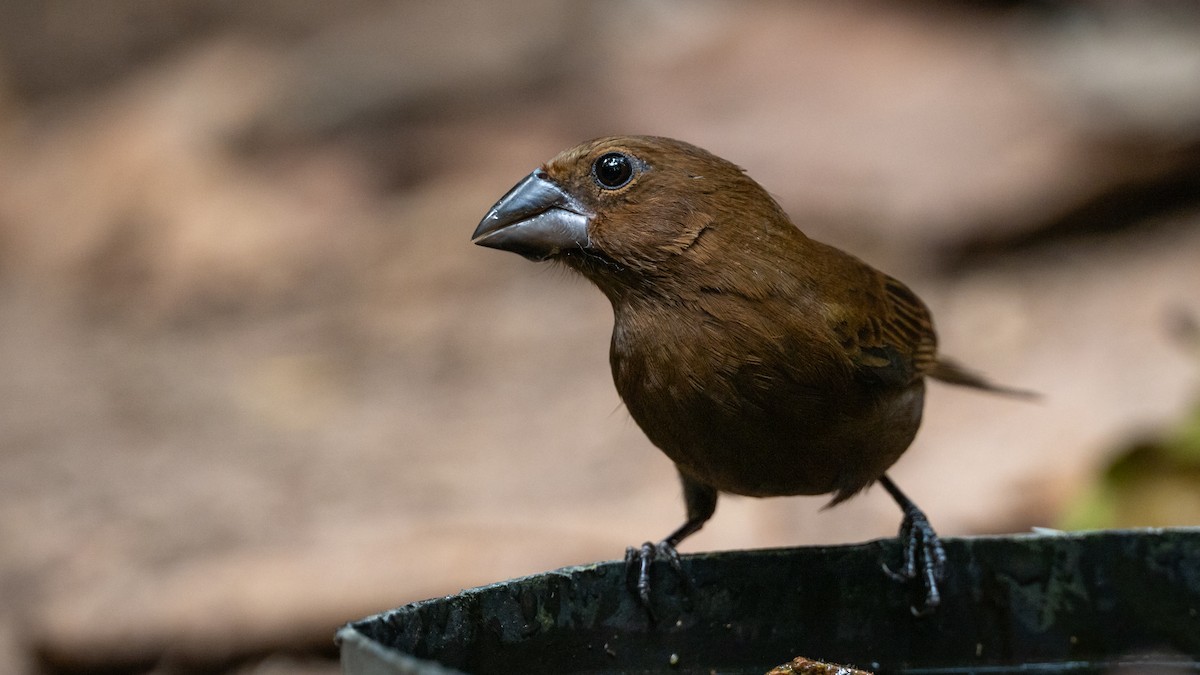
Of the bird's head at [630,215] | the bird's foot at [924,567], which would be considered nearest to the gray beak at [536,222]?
the bird's head at [630,215]

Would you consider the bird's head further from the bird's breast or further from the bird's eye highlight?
the bird's breast

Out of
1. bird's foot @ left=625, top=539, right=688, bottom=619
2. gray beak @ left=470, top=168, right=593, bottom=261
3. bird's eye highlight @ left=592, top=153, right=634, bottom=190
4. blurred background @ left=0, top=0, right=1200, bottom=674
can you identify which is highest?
blurred background @ left=0, top=0, right=1200, bottom=674

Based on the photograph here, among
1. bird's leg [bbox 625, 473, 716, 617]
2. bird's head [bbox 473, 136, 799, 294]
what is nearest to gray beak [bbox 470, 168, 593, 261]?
bird's head [bbox 473, 136, 799, 294]

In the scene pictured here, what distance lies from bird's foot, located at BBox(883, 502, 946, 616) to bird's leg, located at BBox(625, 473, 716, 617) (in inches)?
18.4

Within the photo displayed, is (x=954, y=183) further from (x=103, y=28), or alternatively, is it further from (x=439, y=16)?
(x=103, y=28)

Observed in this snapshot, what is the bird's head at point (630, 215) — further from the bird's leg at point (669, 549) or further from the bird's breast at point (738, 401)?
the bird's leg at point (669, 549)

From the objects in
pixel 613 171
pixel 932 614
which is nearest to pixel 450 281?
pixel 613 171

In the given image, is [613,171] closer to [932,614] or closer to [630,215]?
[630,215]

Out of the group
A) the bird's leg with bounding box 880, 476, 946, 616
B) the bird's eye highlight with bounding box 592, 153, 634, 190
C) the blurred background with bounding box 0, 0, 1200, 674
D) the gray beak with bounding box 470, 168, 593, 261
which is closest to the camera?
the bird's leg with bounding box 880, 476, 946, 616

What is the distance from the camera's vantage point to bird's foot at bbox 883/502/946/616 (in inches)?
116

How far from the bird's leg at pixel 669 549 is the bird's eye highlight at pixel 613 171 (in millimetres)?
797

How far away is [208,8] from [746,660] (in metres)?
10.5

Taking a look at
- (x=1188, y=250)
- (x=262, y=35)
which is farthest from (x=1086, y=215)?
(x=262, y=35)

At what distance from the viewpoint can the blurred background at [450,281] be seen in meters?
5.40
